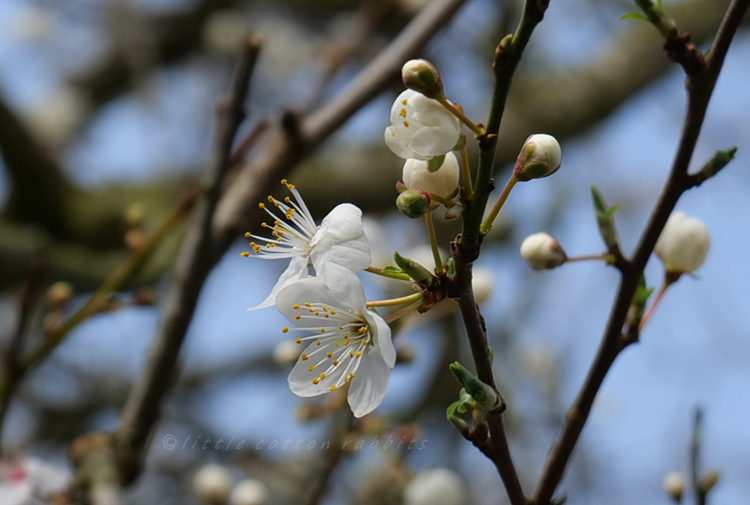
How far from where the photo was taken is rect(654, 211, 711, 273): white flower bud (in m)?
0.76

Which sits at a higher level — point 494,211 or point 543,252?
point 494,211

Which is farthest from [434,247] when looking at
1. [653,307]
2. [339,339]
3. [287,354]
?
[287,354]

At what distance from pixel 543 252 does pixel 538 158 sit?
0.23m

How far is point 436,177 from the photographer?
A: 0.55 m

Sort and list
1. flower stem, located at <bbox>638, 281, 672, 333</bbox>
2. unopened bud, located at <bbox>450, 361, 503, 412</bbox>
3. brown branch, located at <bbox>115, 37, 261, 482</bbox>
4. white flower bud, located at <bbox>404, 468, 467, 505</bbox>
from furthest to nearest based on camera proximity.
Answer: white flower bud, located at <bbox>404, 468, 467, 505</bbox>, brown branch, located at <bbox>115, 37, 261, 482</bbox>, flower stem, located at <bbox>638, 281, 672, 333</bbox>, unopened bud, located at <bbox>450, 361, 503, 412</bbox>

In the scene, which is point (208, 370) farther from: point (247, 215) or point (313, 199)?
point (247, 215)

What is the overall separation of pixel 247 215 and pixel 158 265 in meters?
0.88

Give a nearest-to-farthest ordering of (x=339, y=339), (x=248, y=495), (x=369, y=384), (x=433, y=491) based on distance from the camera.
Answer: (x=369, y=384), (x=339, y=339), (x=433, y=491), (x=248, y=495)

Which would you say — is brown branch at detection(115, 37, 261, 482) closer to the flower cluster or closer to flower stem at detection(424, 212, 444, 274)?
the flower cluster

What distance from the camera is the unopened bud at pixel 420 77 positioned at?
501 mm

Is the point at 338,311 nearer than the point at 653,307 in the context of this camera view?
Yes

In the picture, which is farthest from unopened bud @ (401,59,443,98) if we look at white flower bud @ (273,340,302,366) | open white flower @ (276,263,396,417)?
white flower bud @ (273,340,302,366)

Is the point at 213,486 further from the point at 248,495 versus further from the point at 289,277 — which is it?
the point at 289,277

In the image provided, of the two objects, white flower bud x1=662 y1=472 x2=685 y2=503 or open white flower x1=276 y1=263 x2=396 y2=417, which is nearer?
open white flower x1=276 y1=263 x2=396 y2=417
